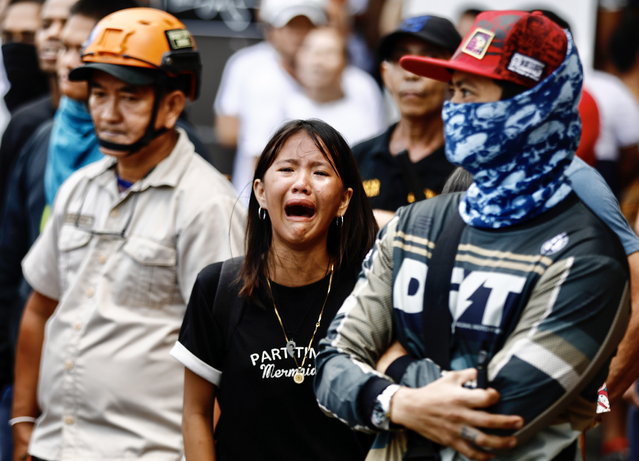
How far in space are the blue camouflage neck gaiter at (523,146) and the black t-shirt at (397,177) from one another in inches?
80.3

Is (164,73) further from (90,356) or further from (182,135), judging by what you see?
(90,356)

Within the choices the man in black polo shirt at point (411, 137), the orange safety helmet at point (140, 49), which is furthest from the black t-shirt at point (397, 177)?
the orange safety helmet at point (140, 49)

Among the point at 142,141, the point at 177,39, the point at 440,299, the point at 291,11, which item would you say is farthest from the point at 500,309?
the point at 291,11

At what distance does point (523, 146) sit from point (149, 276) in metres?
1.98

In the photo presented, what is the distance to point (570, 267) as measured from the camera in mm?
3322

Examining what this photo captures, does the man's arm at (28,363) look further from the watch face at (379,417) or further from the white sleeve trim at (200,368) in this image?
the watch face at (379,417)

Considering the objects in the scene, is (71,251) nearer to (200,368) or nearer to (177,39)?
(177,39)

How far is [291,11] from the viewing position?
31.6 ft

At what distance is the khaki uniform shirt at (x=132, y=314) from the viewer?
4957 mm

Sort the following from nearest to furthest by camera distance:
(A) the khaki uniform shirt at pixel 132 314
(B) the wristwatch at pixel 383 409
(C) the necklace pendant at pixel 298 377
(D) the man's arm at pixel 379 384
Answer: (D) the man's arm at pixel 379 384
(B) the wristwatch at pixel 383 409
(C) the necklace pendant at pixel 298 377
(A) the khaki uniform shirt at pixel 132 314

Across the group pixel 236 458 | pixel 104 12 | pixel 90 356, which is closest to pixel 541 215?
pixel 236 458

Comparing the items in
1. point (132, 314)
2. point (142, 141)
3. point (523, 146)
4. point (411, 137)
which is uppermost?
point (523, 146)

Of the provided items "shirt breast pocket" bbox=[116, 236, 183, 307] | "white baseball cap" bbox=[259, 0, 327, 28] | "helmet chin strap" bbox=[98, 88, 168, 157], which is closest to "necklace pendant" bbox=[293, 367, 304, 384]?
"shirt breast pocket" bbox=[116, 236, 183, 307]

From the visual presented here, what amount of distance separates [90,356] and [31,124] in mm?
2590
